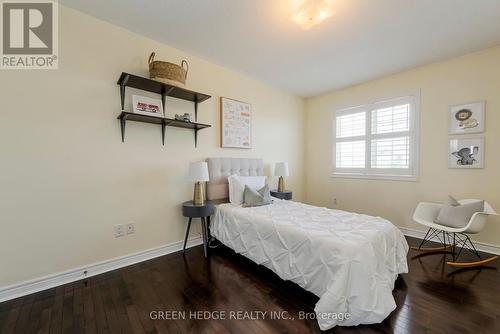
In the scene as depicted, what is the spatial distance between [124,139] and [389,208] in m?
3.94

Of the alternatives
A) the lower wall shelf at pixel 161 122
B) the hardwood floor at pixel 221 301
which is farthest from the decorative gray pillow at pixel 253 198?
the lower wall shelf at pixel 161 122

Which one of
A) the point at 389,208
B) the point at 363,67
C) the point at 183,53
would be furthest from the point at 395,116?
the point at 183,53

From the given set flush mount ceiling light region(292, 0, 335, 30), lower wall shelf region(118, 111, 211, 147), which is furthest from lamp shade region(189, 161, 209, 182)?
flush mount ceiling light region(292, 0, 335, 30)

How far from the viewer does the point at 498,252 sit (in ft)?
8.23

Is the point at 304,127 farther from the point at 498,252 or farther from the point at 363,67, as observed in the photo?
the point at 498,252

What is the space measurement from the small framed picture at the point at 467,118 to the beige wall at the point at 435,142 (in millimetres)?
62

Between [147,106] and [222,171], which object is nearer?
[147,106]

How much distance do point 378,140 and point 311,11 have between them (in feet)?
8.32

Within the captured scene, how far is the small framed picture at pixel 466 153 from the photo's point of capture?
102 inches

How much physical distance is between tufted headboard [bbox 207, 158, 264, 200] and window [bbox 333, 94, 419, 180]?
6.08 feet

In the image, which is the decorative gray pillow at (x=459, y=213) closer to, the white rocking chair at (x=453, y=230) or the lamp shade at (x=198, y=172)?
the white rocking chair at (x=453, y=230)

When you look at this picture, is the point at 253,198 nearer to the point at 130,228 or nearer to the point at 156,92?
the point at 130,228

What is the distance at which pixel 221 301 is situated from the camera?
1.68 meters

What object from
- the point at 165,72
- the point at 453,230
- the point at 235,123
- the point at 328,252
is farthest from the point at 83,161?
the point at 453,230
